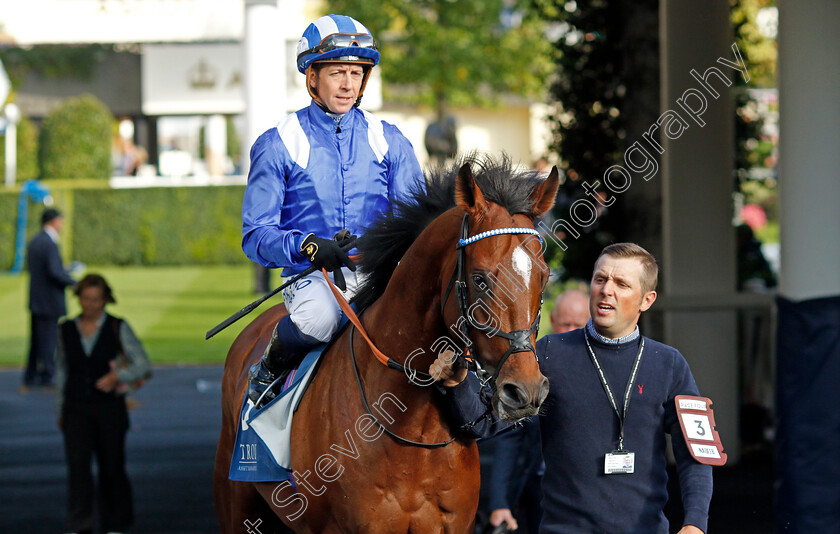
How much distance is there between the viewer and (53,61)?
30.4m

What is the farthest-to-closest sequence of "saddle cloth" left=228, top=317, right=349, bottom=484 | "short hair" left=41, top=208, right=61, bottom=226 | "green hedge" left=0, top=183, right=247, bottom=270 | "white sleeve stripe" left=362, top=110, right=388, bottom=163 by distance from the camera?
"green hedge" left=0, top=183, right=247, bottom=270, "short hair" left=41, top=208, right=61, bottom=226, "white sleeve stripe" left=362, top=110, right=388, bottom=163, "saddle cloth" left=228, top=317, right=349, bottom=484

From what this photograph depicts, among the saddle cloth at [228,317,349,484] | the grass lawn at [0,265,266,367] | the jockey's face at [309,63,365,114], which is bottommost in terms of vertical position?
the grass lawn at [0,265,266,367]

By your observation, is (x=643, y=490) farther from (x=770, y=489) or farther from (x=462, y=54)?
(x=462, y=54)

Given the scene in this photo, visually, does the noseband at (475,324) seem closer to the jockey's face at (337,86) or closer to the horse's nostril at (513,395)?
the horse's nostril at (513,395)

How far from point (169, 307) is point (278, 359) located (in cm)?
1363

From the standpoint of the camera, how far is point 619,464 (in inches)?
115

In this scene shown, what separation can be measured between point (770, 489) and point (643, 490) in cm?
416

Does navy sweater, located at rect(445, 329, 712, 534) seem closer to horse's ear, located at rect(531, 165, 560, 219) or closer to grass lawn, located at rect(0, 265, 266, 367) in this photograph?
horse's ear, located at rect(531, 165, 560, 219)

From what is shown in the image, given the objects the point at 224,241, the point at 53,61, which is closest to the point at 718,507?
the point at 224,241

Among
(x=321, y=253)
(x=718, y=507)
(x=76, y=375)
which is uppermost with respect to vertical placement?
(x=321, y=253)

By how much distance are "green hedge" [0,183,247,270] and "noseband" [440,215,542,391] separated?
790 inches

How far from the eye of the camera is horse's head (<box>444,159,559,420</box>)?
2.70 metres

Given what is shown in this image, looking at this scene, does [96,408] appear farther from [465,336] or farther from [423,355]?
[465,336]

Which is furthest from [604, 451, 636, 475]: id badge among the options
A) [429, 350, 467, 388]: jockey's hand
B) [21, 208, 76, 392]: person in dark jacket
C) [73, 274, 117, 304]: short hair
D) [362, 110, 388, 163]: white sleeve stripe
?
[21, 208, 76, 392]: person in dark jacket
